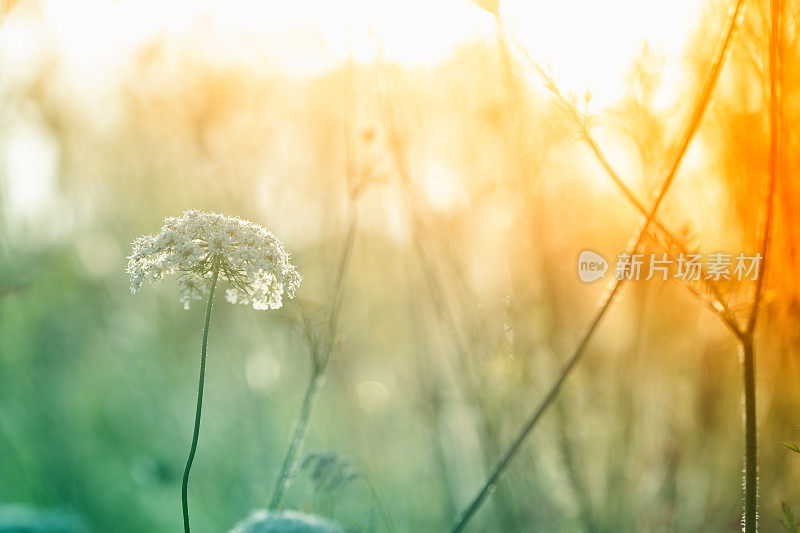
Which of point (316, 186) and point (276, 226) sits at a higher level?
point (316, 186)

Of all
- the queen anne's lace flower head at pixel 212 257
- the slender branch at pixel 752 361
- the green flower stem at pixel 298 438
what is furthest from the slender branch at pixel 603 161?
the green flower stem at pixel 298 438

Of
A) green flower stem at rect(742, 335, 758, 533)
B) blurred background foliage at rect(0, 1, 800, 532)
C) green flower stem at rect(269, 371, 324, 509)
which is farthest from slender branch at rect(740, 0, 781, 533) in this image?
green flower stem at rect(269, 371, 324, 509)

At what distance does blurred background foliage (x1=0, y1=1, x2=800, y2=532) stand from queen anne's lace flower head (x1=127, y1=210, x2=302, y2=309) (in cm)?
55

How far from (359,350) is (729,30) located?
279 centimetres

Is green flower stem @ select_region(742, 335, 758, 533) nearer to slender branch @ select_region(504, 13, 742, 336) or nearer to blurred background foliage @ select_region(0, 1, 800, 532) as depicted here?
slender branch @ select_region(504, 13, 742, 336)

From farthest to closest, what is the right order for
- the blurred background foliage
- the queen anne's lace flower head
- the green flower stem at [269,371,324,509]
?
the blurred background foliage → the green flower stem at [269,371,324,509] → the queen anne's lace flower head

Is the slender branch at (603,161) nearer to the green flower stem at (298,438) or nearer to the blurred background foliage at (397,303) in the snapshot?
the blurred background foliage at (397,303)

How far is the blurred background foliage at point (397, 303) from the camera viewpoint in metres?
2.10

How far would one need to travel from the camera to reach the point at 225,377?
345cm

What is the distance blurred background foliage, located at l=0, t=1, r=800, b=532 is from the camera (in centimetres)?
210

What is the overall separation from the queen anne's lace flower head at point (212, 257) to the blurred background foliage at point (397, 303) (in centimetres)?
55

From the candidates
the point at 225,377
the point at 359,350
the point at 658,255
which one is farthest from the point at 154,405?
the point at 658,255

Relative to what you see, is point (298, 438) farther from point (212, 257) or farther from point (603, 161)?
point (603, 161)

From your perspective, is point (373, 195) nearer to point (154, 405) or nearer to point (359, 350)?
point (359, 350)
